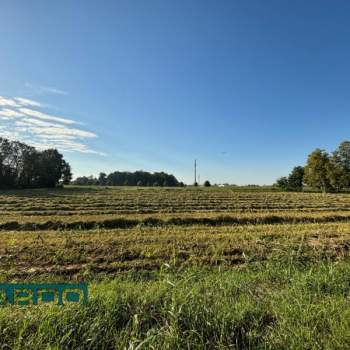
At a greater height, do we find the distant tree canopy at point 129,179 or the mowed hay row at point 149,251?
the distant tree canopy at point 129,179

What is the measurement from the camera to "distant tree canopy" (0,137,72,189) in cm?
6044

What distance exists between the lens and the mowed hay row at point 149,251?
5672 millimetres

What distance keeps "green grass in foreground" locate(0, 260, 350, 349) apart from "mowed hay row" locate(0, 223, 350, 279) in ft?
7.34

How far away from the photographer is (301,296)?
9.89ft

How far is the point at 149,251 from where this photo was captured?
22.5 feet

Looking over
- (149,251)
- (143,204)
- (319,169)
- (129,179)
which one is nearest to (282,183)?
(319,169)

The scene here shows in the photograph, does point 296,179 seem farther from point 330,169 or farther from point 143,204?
point 143,204

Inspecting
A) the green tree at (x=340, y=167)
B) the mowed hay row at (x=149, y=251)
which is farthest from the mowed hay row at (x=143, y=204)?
the green tree at (x=340, y=167)

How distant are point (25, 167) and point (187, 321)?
77.4m

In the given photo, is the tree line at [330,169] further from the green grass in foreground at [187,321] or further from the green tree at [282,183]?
the green grass in foreground at [187,321]

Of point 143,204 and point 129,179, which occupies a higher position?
point 129,179

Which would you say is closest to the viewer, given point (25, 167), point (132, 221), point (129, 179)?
point (132, 221)

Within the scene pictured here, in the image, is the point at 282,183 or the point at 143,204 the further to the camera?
the point at 282,183

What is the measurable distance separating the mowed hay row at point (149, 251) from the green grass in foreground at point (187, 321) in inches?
88.1
